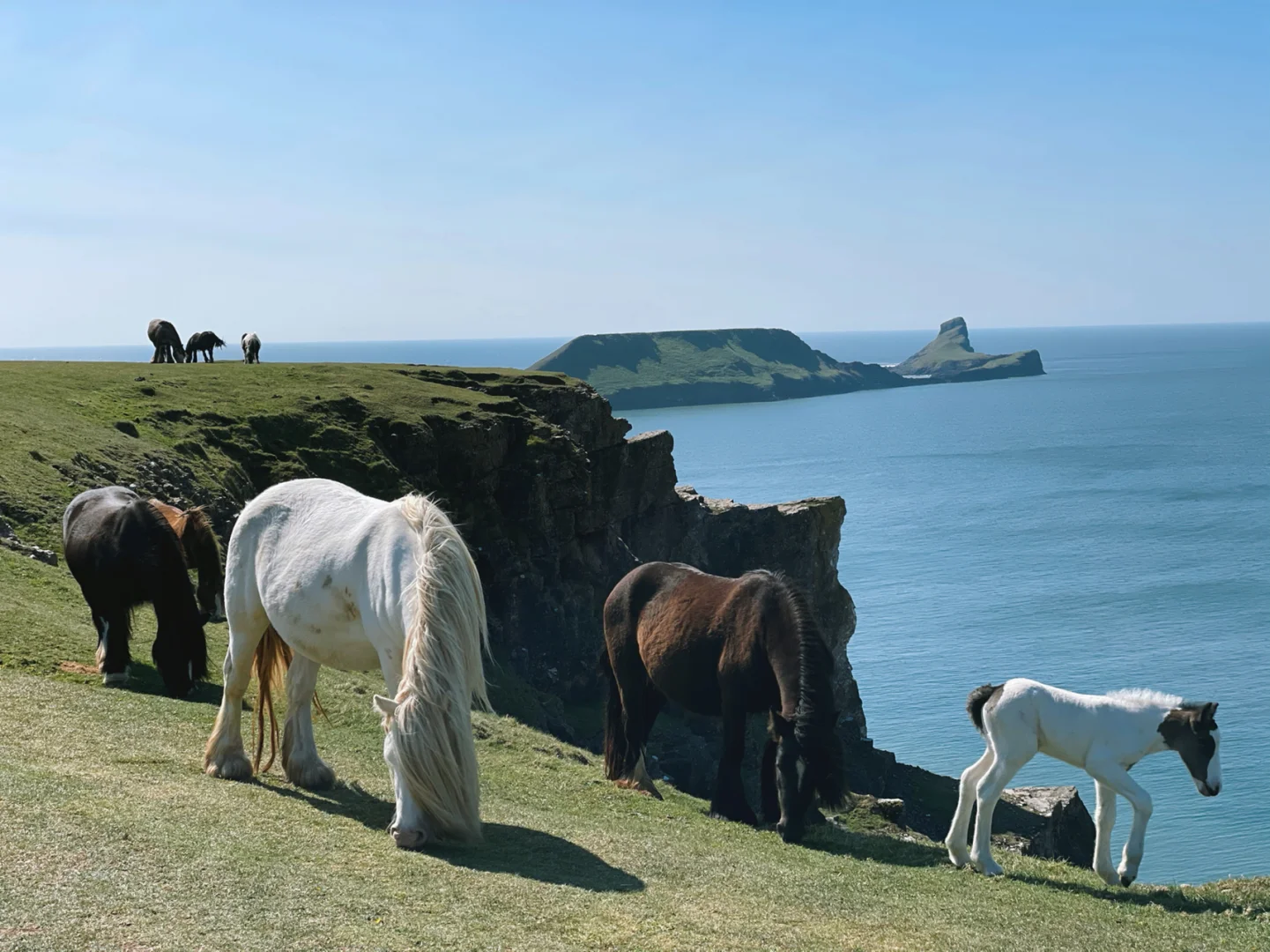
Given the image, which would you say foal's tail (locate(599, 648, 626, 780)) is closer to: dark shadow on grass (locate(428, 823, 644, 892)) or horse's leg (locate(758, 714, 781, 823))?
horse's leg (locate(758, 714, 781, 823))

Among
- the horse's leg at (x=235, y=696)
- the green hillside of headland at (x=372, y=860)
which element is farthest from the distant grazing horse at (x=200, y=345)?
the horse's leg at (x=235, y=696)

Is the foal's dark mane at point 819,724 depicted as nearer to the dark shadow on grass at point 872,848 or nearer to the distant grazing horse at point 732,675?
the distant grazing horse at point 732,675

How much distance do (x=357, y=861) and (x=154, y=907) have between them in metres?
1.68

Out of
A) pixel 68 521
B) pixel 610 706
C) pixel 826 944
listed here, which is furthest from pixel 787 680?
pixel 68 521

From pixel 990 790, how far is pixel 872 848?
1.47 m

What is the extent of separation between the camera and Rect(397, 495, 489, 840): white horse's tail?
8.83 m

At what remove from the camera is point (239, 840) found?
8641mm

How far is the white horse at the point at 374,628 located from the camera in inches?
351

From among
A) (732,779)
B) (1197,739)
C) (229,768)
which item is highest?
(1197,739)

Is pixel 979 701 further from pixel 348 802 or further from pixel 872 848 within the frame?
pixel 348 802

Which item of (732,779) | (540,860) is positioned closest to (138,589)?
(732,779)

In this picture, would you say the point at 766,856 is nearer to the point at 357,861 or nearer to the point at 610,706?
the point at 357,861

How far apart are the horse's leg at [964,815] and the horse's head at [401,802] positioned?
17.1ft

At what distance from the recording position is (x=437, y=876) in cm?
833
